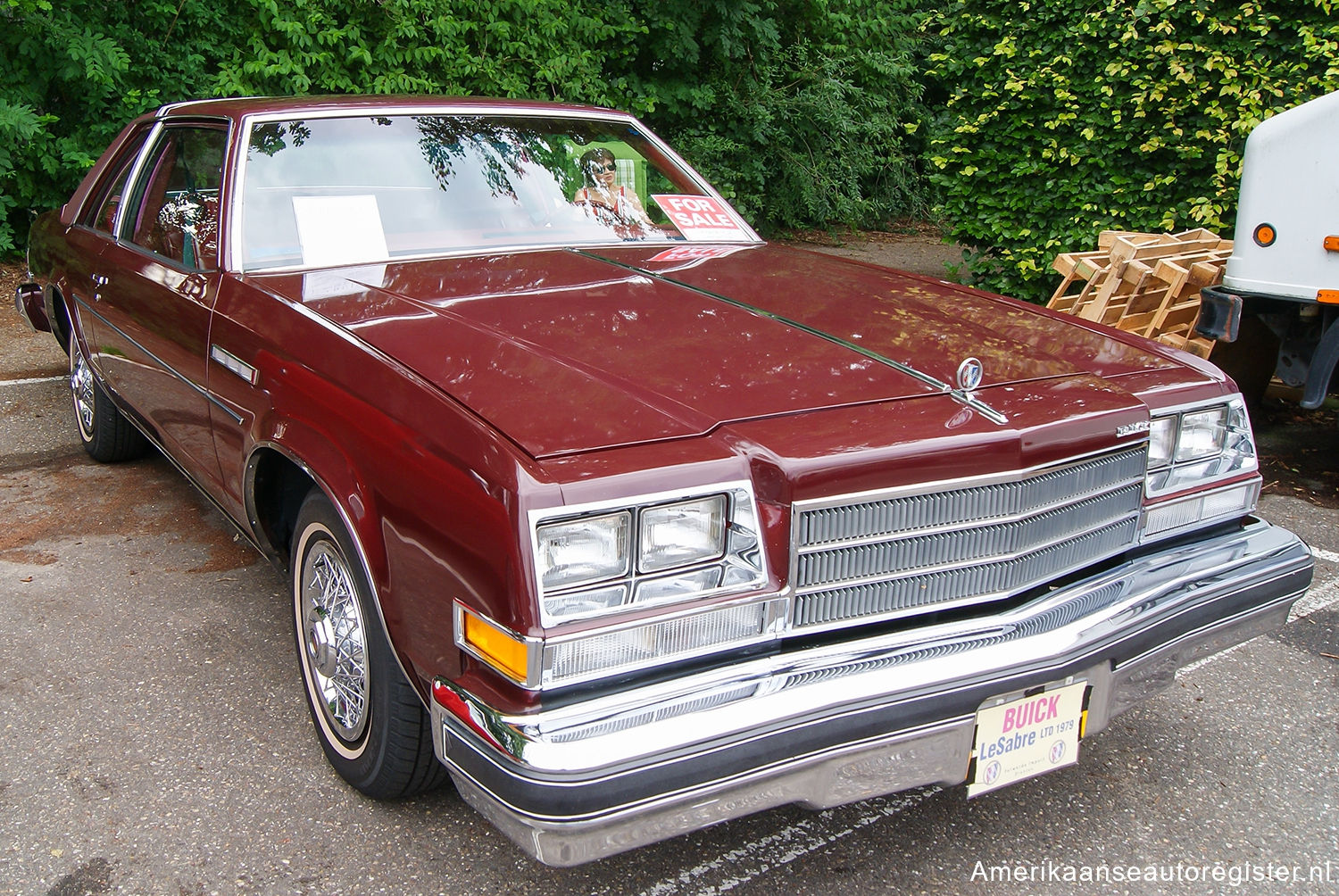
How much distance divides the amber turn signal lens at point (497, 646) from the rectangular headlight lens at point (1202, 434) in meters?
1.66

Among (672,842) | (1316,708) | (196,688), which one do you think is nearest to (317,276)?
(196,688)

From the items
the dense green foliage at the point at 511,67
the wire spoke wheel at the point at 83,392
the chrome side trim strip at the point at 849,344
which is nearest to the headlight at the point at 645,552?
the chrome side trim strip at the point at 849,344

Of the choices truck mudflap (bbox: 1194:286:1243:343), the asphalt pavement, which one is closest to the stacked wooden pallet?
truck mudflap (bbox: 1194:286:1243:343)

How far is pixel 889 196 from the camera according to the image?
607 inches

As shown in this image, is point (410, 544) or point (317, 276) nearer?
point (410, 544)

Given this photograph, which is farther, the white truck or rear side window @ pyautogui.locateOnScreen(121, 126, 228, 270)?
the white truck

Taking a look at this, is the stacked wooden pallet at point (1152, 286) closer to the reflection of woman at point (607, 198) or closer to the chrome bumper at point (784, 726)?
the reflection of woman at point (607, 198)

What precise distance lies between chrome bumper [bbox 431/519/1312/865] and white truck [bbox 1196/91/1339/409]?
305 cm

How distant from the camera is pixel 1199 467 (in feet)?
8.55

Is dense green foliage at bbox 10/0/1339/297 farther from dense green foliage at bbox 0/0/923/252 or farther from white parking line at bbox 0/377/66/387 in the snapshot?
white parking line at bbox 0/377/66/387

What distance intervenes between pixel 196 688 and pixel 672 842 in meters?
1.50

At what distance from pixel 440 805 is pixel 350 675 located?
1.26 ft

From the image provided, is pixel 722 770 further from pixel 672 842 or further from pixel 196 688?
pixel 196 688

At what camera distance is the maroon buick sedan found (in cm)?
185
